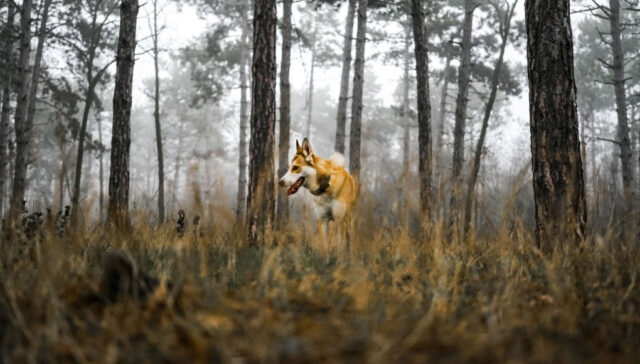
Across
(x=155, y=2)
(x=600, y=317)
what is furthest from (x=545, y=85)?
(x=155, y=2)

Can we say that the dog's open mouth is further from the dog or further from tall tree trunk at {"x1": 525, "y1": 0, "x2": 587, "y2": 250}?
tall tree trunk at {"x1": 525, "y1": 0, "x2": 587, "y2": 250}

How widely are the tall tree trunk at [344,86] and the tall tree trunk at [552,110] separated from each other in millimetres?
9179

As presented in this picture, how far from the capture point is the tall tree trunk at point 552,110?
4.36m

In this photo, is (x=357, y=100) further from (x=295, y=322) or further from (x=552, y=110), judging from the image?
(x=295, y=322)

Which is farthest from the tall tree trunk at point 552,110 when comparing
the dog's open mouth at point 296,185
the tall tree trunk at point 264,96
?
the tall tree trunk at point 264,96

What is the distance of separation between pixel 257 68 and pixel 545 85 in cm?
396

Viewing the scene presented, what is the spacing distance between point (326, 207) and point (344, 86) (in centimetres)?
1413

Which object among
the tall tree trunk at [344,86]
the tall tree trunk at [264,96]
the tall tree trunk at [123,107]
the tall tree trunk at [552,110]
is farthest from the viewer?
the tall tree trunk at [344,86]

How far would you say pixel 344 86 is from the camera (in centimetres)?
1880

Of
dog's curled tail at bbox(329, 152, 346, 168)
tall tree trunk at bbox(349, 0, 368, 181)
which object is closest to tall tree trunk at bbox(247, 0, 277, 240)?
dog's curled tail at bbox(329, 152, 346, 168)

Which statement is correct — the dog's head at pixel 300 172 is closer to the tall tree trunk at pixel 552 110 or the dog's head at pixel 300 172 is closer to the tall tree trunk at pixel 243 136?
the tall tree trunk at pixel 552 110

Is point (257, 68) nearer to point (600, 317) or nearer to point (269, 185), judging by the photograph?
point (269, 185)

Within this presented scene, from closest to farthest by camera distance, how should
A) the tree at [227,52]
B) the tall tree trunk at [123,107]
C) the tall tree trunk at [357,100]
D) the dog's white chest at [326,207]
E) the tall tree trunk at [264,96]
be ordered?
1. the dog's white chest at [326,207]
2. the tall tree trunk at [264,96]
3. the tall tree trunk at [123,107]
4. the tall tree trunk at [357,100]
5. the tree at [227,52]

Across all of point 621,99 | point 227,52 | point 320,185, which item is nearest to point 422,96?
point 320,185
